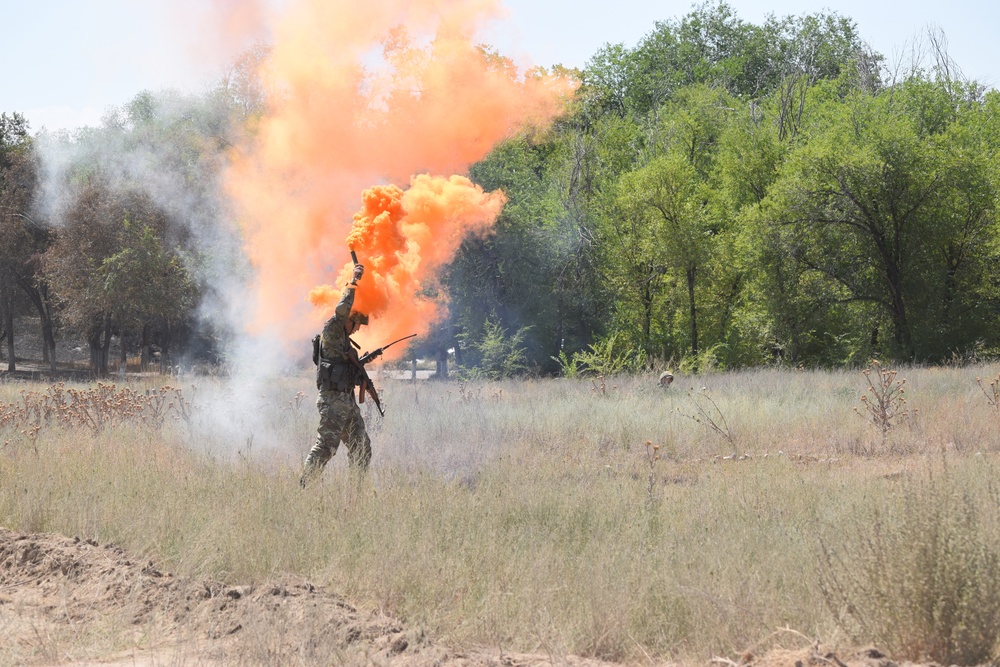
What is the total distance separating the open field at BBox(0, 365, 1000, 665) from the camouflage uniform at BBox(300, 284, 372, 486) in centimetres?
30

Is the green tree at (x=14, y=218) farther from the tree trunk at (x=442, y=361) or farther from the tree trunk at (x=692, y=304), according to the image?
the tree trunk at (x=692, y=304)

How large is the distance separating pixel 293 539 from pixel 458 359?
2500cm

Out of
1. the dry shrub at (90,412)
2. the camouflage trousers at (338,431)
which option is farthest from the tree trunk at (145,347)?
the camouflage trousers at (338,431)

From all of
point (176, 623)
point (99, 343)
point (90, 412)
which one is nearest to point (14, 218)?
point (99, 343)

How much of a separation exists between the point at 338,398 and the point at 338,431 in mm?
331

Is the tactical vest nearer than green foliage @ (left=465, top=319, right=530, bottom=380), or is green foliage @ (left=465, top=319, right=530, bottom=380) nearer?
the tactical vest

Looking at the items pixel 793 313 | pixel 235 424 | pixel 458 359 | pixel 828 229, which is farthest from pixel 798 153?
pixel 235 424

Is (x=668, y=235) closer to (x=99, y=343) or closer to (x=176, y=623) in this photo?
(x=99, y=343)

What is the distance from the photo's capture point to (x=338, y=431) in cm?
927

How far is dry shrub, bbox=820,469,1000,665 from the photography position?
472 centimetres

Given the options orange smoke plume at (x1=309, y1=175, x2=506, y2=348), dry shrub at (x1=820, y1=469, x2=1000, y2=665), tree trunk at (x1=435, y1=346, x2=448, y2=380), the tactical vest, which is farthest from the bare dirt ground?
tree trunk at (x1=435, y1=346, x2=448, y2=380)

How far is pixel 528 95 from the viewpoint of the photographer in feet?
44.1

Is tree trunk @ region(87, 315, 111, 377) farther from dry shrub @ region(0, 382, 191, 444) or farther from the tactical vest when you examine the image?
the tactical vest

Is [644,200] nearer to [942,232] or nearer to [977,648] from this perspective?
[942,232]
